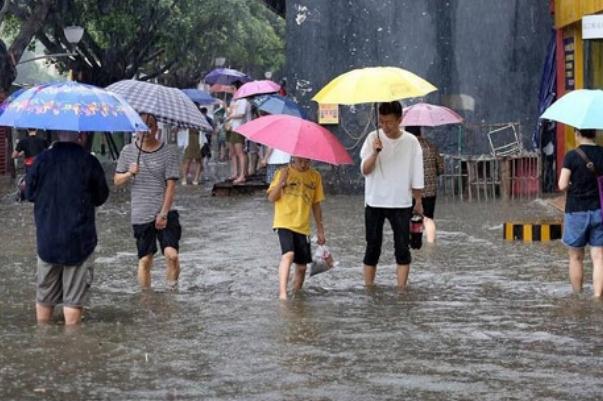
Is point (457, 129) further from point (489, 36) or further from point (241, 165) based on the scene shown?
point (241, 165)

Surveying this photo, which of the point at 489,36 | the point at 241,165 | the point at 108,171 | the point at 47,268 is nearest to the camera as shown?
the point at 47,268

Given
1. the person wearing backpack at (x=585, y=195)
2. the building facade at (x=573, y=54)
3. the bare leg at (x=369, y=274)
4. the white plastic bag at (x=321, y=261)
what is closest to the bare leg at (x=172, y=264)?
the white plastic bag at (x=321, y=261)

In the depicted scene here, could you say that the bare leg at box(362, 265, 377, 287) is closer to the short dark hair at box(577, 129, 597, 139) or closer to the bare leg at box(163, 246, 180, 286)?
the bare leg at box(163, 246, 180, 286)

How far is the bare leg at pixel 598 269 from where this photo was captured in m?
10.4

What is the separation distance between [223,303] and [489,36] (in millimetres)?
12627

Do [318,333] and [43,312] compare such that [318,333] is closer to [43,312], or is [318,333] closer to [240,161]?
[43,312]

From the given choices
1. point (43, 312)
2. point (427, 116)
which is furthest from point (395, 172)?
point (427, 116)

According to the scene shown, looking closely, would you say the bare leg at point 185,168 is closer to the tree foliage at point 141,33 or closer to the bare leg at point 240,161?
the bare leg at point 240,161

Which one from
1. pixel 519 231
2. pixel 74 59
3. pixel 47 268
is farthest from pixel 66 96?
pixel 74 59

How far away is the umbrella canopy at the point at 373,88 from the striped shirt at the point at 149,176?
1.24 meters

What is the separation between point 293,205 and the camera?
10.7 m

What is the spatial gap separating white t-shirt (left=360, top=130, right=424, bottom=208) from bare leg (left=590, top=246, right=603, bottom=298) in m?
1.47

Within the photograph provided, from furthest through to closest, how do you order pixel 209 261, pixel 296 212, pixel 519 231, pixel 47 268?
pixel 519 231, pixel 209 261, pixel 296 212, pixel 47 268

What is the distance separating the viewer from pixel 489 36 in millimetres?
22328
